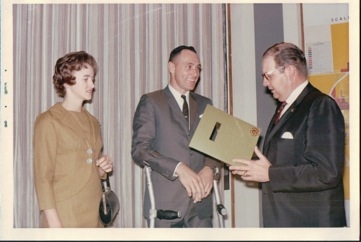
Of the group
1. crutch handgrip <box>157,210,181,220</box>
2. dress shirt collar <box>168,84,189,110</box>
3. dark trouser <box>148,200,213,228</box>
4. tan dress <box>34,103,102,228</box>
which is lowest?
dark trouser <box>148,200,213,228</box>

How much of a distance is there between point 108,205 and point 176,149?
0.98ft

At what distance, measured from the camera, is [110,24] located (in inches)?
65.5

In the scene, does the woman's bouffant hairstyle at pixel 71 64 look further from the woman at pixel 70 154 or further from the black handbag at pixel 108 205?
the black handbag at pixel 108 205

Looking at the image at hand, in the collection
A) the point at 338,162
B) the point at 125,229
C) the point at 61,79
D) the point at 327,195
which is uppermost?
the point at 61,79

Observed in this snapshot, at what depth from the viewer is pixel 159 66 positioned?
1.65 m

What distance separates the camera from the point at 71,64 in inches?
64.4

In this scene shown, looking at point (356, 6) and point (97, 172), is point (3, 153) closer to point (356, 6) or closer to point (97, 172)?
point (97, 172)

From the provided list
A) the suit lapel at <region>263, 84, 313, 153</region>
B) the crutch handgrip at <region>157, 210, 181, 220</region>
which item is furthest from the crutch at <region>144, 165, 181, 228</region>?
the suit lapel at <region>263, 84, 313, 153</region>

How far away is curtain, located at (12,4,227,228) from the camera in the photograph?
5.35 ft

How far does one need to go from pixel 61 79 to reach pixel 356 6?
1.04 metres

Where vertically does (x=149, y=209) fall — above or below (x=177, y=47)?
below

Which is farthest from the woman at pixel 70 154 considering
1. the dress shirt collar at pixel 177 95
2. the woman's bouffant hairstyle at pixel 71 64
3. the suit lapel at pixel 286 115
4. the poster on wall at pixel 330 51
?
the poster on wall at pixel 330 51

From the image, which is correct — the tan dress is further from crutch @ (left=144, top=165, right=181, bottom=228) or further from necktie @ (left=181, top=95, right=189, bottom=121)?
necktie @ (left=181, top=95, right=189, bottom=121)

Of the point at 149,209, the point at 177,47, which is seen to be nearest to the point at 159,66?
the point at 177,47
